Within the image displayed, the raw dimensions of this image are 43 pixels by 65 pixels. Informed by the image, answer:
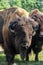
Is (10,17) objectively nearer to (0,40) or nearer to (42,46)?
(0,40)

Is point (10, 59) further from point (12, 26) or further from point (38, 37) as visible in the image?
point (12, 26)

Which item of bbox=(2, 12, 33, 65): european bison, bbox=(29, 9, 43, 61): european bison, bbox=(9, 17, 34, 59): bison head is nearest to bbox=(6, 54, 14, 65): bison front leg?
bbox=(2, 12, 33, 65): european bison

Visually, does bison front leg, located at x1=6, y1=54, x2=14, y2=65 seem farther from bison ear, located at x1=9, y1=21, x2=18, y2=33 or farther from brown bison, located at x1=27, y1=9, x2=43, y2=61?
bison ear, located at x1=9, y1=21, x2=18, y2=33

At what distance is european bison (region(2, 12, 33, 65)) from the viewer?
325 inches

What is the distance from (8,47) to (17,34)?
935mm

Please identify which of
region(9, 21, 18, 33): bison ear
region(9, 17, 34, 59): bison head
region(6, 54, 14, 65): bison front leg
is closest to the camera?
region(9, 17, 34, 59): bison head

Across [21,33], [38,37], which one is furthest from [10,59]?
[21,33]

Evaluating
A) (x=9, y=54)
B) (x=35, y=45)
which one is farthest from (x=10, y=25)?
(x=35, y=45)

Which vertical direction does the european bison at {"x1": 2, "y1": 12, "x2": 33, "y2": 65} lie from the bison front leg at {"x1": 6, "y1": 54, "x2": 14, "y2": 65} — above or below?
above

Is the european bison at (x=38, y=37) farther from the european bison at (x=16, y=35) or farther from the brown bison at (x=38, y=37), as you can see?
the european bison at (x=16, y=35)

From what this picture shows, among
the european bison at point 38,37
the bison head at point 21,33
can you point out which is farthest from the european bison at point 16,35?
the european bison at point 38,37

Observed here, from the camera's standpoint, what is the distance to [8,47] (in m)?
9.22

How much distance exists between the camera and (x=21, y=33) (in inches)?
326

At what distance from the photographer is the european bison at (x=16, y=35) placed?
825 centimetres
